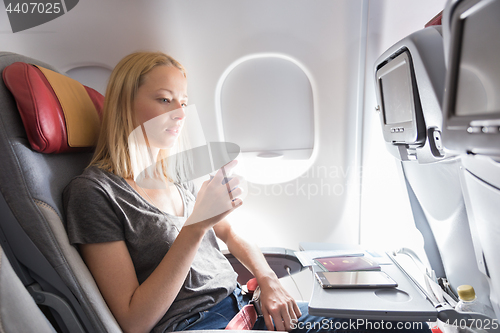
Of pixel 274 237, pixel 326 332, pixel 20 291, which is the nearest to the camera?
pixel 20 291

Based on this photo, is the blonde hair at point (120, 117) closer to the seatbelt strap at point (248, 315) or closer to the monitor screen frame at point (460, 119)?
the seatbelt strap at point (248, 315)

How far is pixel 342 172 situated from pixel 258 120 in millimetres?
590

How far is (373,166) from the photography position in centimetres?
179

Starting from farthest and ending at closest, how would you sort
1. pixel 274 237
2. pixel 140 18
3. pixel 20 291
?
pixel 274 237
pixel 140 18
pixel 20 291

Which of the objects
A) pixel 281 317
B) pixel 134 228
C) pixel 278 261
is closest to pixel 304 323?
pixel 281 317

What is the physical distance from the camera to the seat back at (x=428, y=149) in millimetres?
815

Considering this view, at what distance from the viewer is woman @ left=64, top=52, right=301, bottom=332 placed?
37.5 inches

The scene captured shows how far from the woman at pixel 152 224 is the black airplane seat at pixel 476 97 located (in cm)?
58

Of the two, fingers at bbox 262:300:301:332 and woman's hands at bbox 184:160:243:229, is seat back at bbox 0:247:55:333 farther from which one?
fingers at bbox 262:300:301:332

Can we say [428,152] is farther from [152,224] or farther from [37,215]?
[37,215]

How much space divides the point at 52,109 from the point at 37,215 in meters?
0.34

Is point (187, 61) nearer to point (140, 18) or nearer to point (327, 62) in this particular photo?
point (140, 18)

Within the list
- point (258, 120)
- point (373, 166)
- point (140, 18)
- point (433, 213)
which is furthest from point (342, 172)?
point (140, 18)

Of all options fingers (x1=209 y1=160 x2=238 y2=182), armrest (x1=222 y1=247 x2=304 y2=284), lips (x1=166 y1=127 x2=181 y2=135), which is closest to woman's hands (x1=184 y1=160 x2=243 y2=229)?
fingers (x1=209 y1=160 x2=238 y2=182)
